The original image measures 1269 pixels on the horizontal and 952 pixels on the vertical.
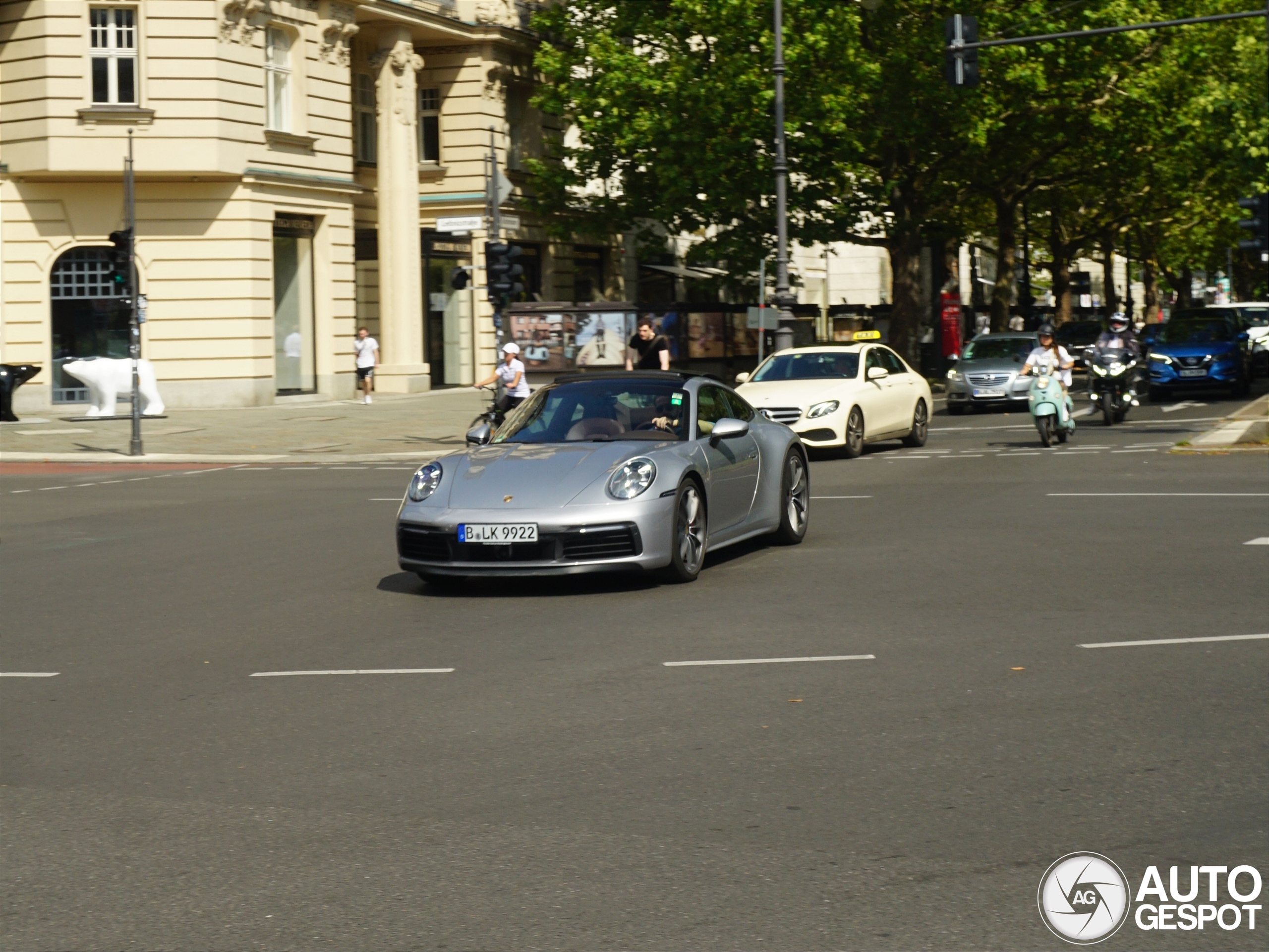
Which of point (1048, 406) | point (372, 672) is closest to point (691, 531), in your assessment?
point (372, 672)

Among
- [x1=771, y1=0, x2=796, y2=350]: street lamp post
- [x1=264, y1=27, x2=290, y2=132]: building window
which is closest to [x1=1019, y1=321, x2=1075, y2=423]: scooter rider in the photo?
[x1=771, y1=0, x2=796, y2=350]: street lamp post

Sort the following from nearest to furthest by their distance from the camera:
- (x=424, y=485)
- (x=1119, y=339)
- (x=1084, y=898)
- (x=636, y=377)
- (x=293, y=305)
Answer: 1. (x=1084, y=898)
2. (x=424, y=485)
3. (x=636, y=377)
4. (x=1119, y=339)
5. (x=293, y=305)

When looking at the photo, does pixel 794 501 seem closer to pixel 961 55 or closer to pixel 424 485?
pixel 424 485

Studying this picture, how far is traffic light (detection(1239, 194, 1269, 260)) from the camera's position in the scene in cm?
1970

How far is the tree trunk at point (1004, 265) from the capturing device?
50719 millimetres

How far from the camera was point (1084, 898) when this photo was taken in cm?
460

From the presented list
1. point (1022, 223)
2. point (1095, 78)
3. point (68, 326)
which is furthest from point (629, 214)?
point (1022, 223)

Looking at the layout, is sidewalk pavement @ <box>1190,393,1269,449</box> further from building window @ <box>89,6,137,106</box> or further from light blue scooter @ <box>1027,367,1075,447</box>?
building window @ <box>89,6,137,106</box>

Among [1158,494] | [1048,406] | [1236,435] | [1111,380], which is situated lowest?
[1158,494]

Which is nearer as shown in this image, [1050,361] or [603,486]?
[603,486]

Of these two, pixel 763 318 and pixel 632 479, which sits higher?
pixel 763 318

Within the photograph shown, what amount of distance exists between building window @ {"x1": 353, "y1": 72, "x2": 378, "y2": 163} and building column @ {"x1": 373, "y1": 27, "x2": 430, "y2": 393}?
107 cm

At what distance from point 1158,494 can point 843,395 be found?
283 inches

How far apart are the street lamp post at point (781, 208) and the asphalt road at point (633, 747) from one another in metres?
22.0
